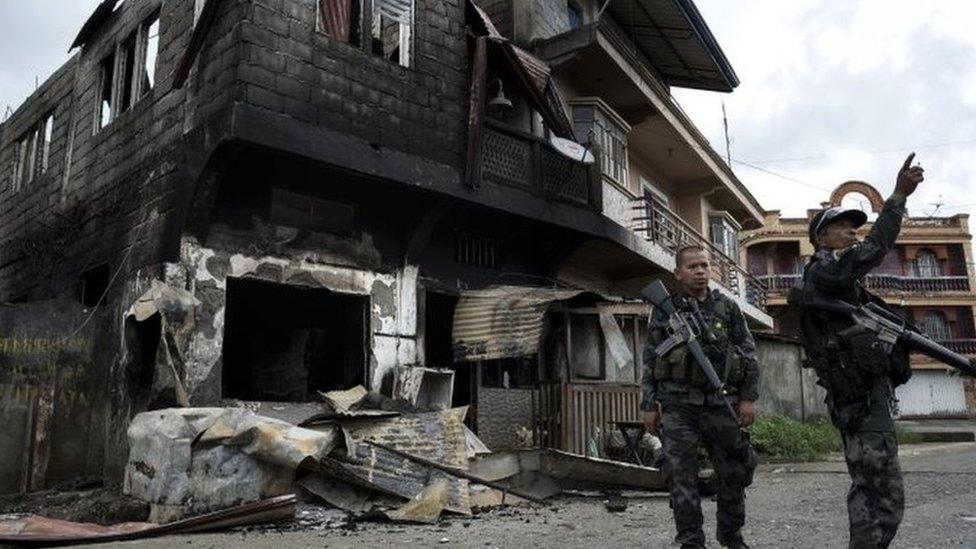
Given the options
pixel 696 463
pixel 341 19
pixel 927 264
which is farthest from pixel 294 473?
pixel 927 264

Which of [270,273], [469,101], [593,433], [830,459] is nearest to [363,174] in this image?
[270,273]

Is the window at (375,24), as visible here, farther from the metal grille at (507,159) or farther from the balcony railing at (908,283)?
the balcony railing at (908,283)

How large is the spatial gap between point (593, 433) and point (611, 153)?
5.56 metres

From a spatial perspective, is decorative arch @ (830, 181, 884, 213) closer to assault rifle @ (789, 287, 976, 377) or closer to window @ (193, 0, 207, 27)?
window @ (193, 0, 207, 27)

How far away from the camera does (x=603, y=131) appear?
43.3 feet

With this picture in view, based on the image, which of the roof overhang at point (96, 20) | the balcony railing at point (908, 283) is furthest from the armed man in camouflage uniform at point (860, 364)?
the balcony railing at point (908, 283)

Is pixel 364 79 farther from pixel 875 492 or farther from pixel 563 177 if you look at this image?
pixel 875 492

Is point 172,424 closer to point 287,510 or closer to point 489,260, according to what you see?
point 287,510

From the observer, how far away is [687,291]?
15.3 ft

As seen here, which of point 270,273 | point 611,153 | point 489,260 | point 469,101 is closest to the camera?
point 270,273

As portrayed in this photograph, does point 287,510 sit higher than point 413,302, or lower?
lower

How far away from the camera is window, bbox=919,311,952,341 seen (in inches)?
1469

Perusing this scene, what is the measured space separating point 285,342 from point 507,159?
4.52 metres

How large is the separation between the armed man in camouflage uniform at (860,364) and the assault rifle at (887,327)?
39 mm
